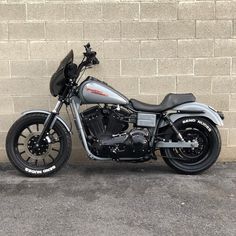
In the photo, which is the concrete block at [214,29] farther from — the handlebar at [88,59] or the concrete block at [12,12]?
the concrete block at [12,12]

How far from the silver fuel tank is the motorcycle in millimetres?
10

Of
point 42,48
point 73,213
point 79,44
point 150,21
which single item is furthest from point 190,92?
point 73,213

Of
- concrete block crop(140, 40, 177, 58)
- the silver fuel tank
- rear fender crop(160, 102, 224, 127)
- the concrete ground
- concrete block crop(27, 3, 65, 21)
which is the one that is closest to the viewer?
the concrete ground

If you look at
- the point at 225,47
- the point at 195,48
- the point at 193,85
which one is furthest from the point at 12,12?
the point at 225,47

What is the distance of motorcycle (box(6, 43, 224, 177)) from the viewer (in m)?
5.05

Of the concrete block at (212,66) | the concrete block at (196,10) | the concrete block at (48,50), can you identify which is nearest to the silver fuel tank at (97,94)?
the concrete block at (48,50)

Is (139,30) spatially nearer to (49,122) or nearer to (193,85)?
(193,85)

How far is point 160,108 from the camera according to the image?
5.06m

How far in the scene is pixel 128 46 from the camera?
5512 millimetres

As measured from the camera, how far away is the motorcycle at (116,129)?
199 inches

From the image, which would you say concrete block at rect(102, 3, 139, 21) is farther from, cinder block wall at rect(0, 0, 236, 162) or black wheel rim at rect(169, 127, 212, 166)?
black wheel rim at rect(169, 127, 212, 166)

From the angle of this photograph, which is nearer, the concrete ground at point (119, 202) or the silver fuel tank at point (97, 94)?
the concrete ground at point (119, 202)

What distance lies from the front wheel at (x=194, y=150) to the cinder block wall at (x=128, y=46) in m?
0.61

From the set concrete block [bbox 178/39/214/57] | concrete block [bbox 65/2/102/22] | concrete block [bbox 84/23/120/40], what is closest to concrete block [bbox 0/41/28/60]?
concrete block [bbox 65/2/102/22]
